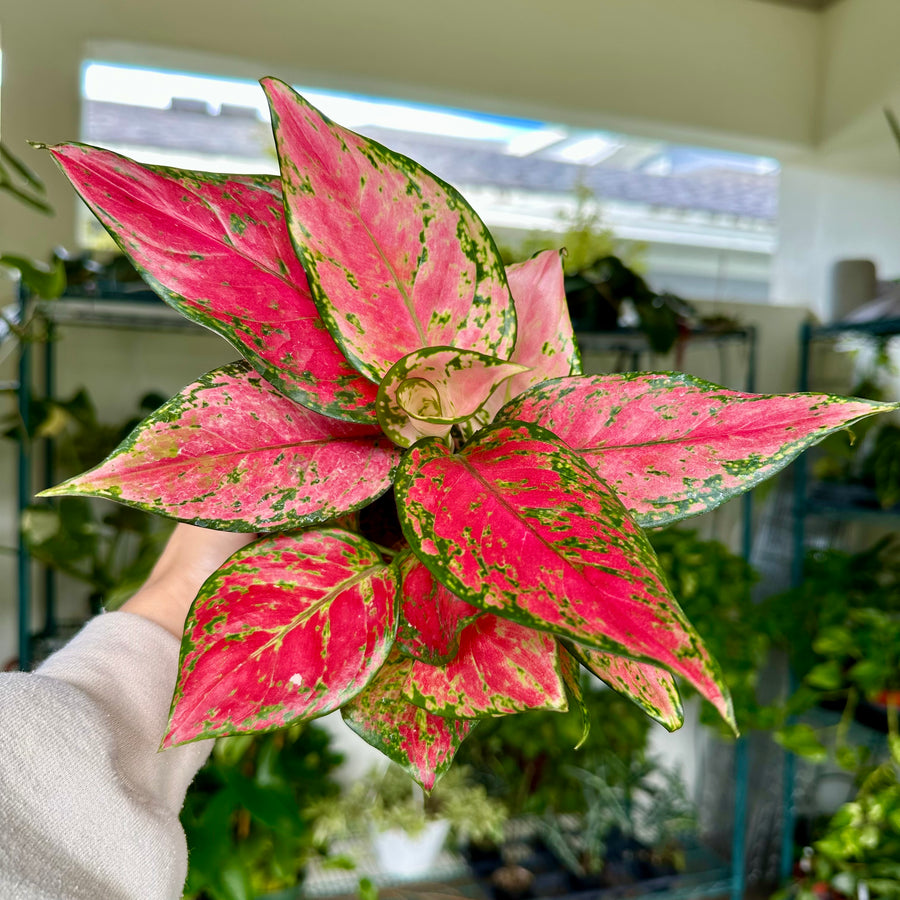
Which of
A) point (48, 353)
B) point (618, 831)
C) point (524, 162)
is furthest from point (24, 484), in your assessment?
point (524, 162)

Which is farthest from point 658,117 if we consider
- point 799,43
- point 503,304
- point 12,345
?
point 503,304

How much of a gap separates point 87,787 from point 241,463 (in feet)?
0.47

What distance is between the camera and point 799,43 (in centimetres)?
205

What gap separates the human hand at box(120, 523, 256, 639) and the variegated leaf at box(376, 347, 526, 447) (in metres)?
0.19

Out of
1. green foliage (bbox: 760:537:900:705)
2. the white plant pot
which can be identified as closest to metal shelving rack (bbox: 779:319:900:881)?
green foliage (bbox: 760:537:900:705)

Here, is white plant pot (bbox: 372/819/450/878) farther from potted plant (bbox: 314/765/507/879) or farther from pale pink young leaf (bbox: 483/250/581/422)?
pale pink young leaf (bbox: 483/250/581/422)

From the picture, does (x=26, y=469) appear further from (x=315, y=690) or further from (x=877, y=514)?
(x=877, y=514)

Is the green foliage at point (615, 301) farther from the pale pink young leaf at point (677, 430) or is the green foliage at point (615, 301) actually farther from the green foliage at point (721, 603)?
the pale pink young leaf at point (677, 430)

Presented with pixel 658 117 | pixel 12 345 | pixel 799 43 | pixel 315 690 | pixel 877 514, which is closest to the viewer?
pixel 315 690

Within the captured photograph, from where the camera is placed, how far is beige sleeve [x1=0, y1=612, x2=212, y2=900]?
0.25 metres

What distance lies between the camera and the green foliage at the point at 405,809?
1.39 meters

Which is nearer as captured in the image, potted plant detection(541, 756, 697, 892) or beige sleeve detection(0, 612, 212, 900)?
beige sleeve detection(0, 612, 212, 900)

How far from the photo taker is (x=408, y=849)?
1.40 meters

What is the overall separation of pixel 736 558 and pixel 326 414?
152 centimetres
